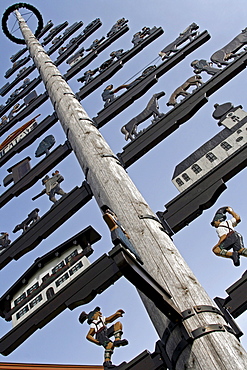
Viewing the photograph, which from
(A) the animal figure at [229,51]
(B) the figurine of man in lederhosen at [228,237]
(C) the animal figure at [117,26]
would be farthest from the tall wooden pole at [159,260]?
(C) the animal figure at [117,26]

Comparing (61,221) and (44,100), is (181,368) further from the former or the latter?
(44,100)

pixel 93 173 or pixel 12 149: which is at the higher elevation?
pixel 12 149

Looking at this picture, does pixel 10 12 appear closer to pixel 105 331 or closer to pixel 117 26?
pixel 117 26

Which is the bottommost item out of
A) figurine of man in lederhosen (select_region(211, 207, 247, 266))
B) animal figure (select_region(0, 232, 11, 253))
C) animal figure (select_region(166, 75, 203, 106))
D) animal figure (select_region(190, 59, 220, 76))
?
figurine of man in lederhosen (select_region(211, 207, 247, 266))

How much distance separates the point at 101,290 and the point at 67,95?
269cm

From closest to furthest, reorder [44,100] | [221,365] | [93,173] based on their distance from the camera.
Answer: [221,365]
[93,173]
[44,100]

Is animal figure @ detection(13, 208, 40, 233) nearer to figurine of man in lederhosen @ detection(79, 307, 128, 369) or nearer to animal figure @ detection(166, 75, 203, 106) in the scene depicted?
figurine of man in lederhosen @ detection(79, 307, 128, 369)

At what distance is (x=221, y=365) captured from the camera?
177 centimetres

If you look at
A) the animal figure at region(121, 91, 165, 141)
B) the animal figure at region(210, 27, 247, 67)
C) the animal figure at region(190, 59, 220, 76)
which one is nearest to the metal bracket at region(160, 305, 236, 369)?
the animal figure at region(121, 91, 165, 141)

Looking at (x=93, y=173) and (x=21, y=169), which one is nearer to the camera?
(x=93, y=173)

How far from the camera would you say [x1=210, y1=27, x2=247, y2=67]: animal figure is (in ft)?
16.9

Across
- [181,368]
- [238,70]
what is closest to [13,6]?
[238,70]

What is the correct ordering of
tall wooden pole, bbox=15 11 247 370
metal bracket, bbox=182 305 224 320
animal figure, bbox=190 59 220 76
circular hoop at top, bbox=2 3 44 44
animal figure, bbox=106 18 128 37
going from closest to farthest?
tall wooden pole, bbox=15 11 247 370 < metal bracket, bbox=182 305 224 320 < animal figure, bbox=190 59 220 76 < animal figure, bbox=106 18 128 37 < circular hoop at top, bbox=2 3 44 44

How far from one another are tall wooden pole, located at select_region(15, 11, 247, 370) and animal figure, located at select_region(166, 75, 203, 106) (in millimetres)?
1152
